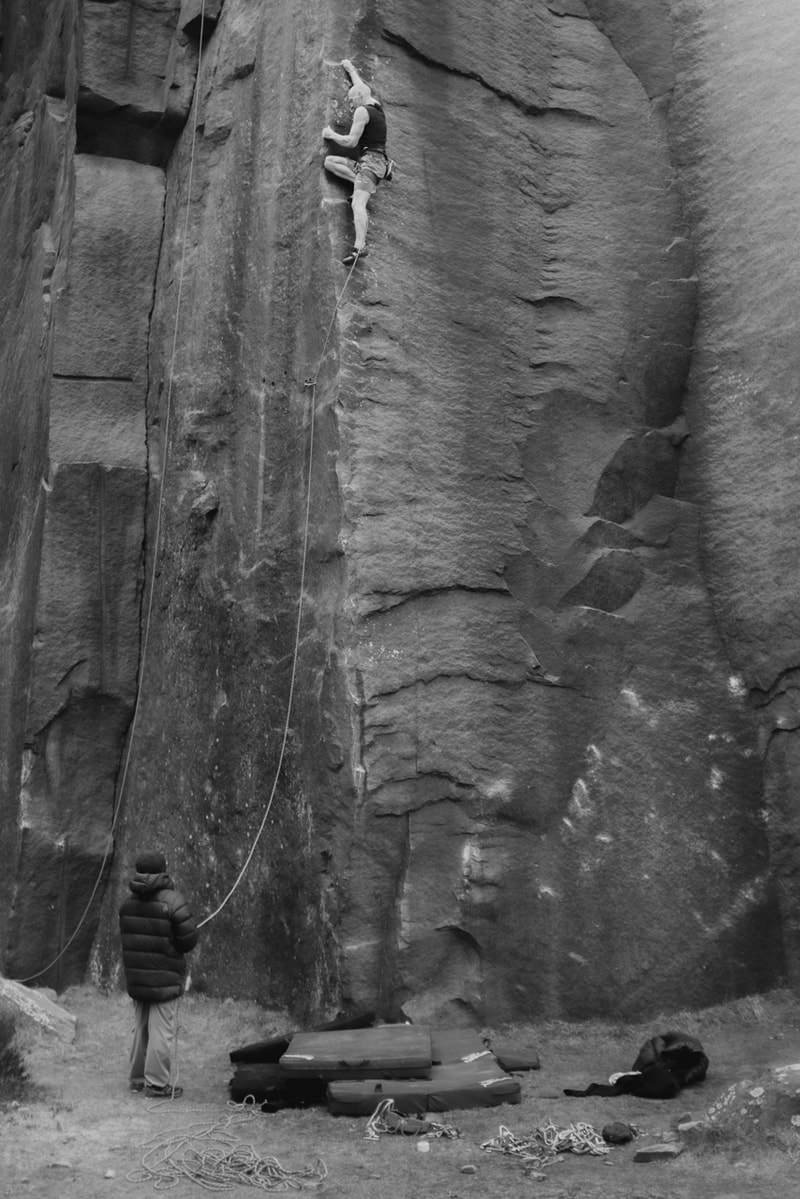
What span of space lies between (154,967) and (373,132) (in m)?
6.31

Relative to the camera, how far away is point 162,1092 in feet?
26.3

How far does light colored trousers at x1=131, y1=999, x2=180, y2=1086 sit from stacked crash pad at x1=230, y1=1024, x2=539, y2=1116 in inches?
18.5

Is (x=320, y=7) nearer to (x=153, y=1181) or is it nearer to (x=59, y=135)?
(x=59, y=135)

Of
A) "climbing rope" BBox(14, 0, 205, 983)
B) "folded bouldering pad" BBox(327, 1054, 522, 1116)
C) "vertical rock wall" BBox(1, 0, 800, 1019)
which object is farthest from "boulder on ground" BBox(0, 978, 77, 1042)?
"folded bouldering pad" BBox(327, 1054, 522, 1116)

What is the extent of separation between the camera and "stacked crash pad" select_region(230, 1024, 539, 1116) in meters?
7.50

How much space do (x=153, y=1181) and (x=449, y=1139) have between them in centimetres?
157

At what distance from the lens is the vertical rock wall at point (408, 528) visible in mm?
9602

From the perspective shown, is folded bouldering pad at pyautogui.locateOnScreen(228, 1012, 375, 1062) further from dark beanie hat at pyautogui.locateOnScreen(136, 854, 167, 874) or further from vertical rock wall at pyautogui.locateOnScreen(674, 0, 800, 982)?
vertical rock wall at pyautogui.locateOnScreen(674, 0, 800, 982)

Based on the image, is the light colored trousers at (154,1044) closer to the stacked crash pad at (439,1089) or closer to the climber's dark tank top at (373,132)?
the stacked crash pad at (439,1089)

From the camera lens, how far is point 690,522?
440 inches

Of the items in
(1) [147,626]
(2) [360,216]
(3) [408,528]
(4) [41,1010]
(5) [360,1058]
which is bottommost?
(4) [41,1010]

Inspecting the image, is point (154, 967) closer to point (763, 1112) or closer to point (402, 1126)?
point (402, 1126)

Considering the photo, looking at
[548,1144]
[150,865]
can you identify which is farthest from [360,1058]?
[150,865]

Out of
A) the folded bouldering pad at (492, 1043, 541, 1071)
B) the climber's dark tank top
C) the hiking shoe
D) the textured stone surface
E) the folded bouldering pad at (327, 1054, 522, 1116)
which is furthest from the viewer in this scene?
the climber's dark tank top
